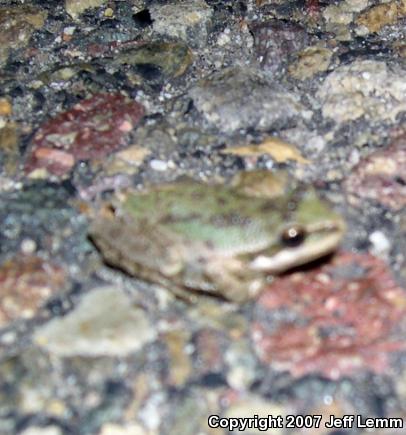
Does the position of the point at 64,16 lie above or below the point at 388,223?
above

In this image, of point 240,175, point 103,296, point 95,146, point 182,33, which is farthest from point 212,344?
point 182,33

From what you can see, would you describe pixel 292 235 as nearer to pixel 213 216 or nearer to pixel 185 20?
pixel 213 216

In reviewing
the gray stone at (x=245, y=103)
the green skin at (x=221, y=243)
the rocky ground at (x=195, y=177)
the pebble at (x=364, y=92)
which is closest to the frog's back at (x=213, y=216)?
the green skin at (x=221, y=243)

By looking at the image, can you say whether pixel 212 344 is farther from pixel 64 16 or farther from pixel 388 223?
pixel 64 16

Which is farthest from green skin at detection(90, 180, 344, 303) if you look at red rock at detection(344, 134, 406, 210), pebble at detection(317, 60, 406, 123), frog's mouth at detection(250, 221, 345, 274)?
pebble at detection(317, 60, 406, 123)

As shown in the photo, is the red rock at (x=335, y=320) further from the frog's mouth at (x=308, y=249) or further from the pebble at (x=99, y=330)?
the pebble at (x=99, y=330)

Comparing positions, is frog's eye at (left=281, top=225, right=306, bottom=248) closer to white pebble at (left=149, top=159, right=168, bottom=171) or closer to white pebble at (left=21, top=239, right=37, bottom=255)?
white pebble at (left=149, top=159, right=168, bottom=171)

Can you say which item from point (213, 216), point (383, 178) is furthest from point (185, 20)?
point (213, 216)
